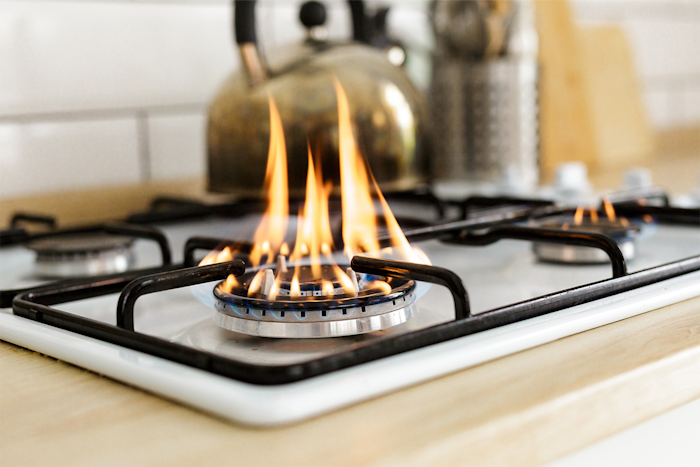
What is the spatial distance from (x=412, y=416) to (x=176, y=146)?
0.82 m

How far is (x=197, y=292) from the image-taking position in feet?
1.68

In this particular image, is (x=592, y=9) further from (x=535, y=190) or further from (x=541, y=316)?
(x=541, y=316)

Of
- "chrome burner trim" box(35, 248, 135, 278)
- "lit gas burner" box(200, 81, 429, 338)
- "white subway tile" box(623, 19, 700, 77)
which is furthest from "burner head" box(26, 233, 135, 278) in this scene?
"white subway tile" box(623, 19, 700, 77)

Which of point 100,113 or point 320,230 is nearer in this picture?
point 320,230

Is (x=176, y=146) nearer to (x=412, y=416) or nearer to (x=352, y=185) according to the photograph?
(x=352, y=185)

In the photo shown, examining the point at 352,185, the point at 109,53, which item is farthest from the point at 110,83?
the point at 352,185

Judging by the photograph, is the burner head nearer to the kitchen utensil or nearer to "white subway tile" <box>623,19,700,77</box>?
the kitchen utensil

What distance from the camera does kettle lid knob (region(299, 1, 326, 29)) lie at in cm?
87

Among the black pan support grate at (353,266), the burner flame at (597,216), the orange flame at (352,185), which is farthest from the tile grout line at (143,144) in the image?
the burner flame at (597,216)

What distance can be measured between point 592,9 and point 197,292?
4.28 ft

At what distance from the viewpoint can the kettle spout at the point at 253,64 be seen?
0.80 m

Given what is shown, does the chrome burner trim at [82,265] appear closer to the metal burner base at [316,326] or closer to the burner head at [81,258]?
the burner head at [81,258]

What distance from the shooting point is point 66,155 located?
3.19 feet

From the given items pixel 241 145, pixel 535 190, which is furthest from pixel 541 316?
pixel 535 190
